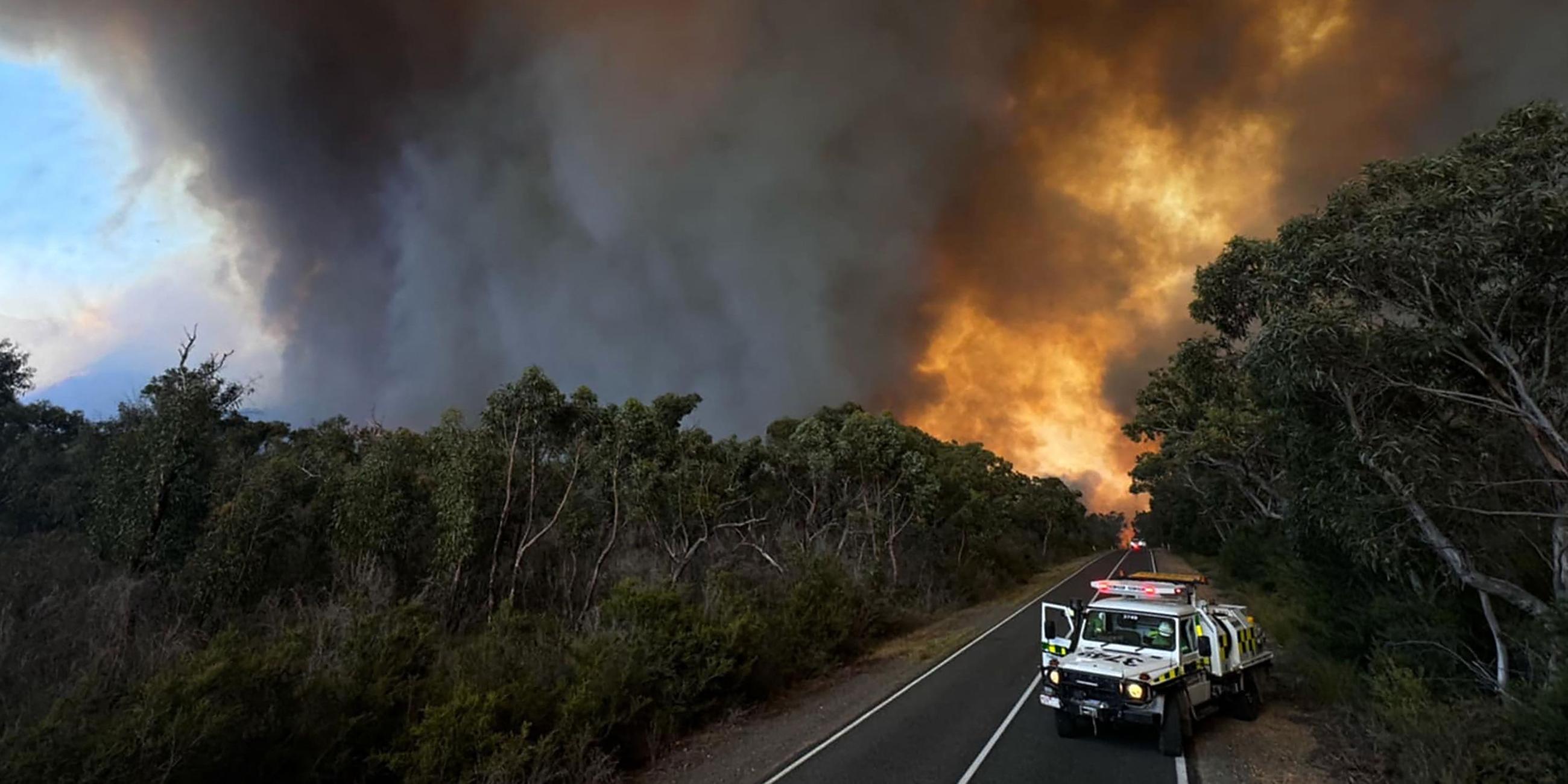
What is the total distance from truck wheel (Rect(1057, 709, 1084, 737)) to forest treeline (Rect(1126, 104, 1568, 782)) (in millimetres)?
3739

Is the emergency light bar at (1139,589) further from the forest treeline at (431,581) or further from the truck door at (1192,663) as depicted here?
the forest treeline at (431,581)

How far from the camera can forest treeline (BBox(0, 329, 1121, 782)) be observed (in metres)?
7.39

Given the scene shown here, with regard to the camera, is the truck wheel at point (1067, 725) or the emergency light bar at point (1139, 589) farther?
the emergency light bar at point (1139, 589)

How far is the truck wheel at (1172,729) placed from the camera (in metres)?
9.36

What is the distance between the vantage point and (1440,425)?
9734mm

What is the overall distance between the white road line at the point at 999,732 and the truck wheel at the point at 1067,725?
923 millimetres

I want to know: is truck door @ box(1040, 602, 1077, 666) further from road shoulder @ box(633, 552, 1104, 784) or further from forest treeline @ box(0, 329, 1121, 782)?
forest treeline @ box(0, 329, 1121, 782)

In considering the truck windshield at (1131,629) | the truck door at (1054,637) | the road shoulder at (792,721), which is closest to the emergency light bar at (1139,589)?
the truck windshield at (1131,629)

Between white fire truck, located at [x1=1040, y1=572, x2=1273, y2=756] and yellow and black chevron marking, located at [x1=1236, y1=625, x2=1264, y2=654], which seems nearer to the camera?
white fire truck, located at [x1=1040, y1=572, x2=1273, y2=756]

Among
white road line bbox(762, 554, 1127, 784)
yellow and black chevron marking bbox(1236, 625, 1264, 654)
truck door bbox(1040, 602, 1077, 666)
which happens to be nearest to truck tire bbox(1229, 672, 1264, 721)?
yellow and black chevron marking bbox(1236, 625, 1264, 654)

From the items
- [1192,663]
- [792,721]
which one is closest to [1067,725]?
[1192,663]

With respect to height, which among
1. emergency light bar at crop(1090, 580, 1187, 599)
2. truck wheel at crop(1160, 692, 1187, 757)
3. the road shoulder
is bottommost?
the road shoulder

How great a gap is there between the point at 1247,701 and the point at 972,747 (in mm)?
5310

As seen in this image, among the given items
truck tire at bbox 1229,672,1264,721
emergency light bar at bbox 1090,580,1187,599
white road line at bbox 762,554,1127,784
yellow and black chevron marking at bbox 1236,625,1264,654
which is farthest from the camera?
emergency light bar at bbox 1090,580,1187,599
